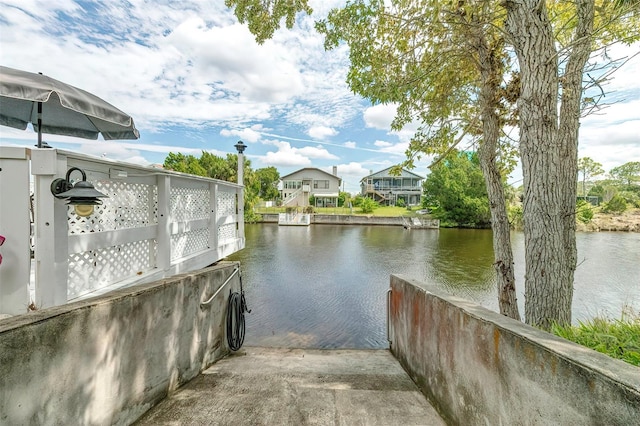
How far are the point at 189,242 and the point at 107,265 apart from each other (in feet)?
4.67

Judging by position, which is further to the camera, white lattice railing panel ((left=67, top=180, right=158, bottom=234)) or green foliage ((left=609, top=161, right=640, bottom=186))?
green foliage ((left=609, top=161, right=640, bottom=186))

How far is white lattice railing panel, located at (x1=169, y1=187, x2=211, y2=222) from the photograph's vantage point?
372cm

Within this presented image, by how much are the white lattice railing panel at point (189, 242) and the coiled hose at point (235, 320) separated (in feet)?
3.28

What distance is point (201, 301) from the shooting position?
8.96 ft

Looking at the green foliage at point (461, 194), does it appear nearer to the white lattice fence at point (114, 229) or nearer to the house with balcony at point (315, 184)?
the house with balcony at point (315, 184)

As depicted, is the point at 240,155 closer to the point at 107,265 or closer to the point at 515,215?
the point at 107,265

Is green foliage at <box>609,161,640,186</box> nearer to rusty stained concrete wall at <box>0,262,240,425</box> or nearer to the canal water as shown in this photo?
the canal water

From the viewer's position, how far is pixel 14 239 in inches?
79.2

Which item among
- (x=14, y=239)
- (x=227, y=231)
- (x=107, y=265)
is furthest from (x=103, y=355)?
(x=227, y=231)

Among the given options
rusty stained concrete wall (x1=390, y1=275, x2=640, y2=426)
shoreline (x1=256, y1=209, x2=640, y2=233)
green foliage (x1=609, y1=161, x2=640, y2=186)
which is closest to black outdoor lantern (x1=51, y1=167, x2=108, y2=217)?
rusty stained concrete wall (x1=390, y1=275, x2=640, y2=426)

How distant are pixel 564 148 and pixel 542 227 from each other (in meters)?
1.04

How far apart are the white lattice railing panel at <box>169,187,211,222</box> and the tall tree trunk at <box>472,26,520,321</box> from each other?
4613mm

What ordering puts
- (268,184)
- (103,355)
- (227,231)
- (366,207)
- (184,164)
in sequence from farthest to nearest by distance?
1. (268,184)
2. (366,207)
3. (184,164)
4. (227,231)
5. (103,355)

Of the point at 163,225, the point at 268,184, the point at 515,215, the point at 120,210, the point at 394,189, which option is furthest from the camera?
the point at 268,184
